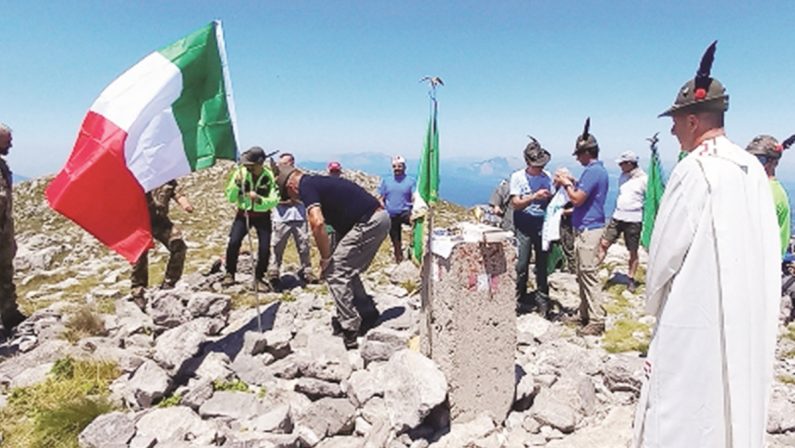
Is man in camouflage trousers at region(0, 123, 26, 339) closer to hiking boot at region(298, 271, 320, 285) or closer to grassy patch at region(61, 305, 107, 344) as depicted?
grassy patch at region(61, 305, 107, 344)

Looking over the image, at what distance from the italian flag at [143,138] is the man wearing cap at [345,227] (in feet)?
4.30

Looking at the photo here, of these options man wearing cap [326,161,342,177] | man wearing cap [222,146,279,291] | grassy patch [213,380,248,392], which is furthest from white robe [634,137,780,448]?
man wearing cap [326,161,342,177]

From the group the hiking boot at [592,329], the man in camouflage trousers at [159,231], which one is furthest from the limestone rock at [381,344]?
the man in camouflage trousers at [159,231]

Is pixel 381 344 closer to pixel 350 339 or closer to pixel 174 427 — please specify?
pixel 350 339

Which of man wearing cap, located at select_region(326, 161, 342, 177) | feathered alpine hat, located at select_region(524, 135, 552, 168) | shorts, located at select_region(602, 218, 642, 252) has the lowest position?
shorts, located at select_region(602, 218, 642, 252)

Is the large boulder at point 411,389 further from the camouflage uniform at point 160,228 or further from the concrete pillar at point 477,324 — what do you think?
the camouflage uniform at point 160,228

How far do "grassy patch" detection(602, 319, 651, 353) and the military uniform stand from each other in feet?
32.4

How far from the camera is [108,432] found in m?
A: 5.32

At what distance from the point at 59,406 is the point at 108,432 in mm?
1201

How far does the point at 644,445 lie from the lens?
405 cm

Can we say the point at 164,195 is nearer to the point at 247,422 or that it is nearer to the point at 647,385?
the point at 247,422

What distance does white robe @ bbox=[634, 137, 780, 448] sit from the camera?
361 centimetres

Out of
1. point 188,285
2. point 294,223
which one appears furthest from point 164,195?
point 294,223

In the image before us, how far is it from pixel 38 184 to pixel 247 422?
45.9 metres
